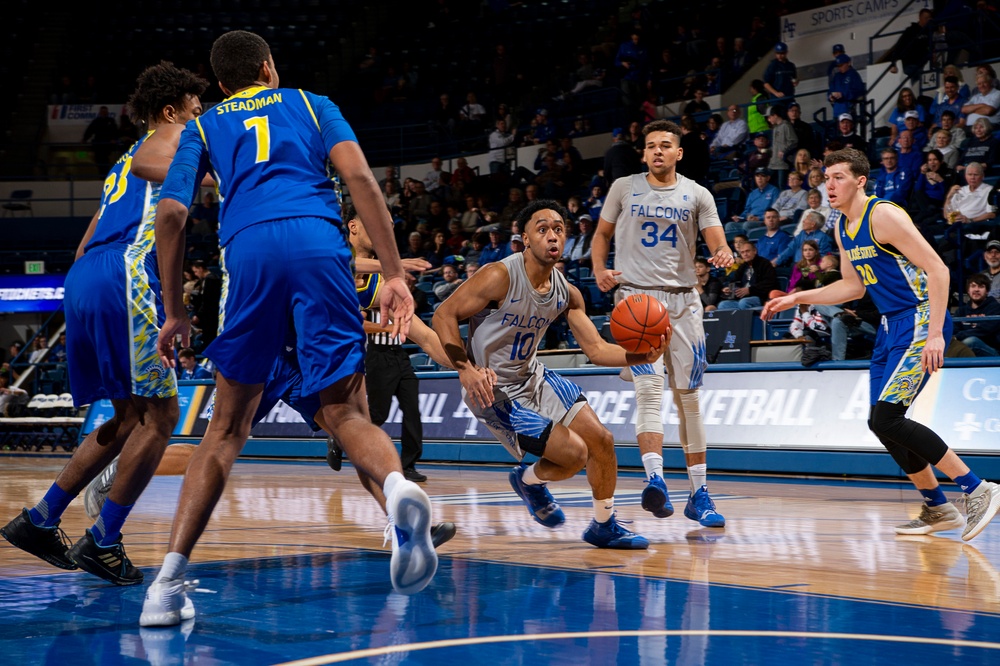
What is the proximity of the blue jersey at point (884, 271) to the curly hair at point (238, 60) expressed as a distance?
3683mm

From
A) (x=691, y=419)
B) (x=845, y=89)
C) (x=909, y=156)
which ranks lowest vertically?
(x=691, y=419)

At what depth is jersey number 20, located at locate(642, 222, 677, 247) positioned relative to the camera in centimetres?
679

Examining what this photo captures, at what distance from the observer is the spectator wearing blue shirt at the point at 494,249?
51.3 ft

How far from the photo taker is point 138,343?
4.51 m

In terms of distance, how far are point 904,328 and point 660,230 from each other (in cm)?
155

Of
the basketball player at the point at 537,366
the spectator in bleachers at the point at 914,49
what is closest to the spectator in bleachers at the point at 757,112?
the spectator in bleachers at the point at 914,49

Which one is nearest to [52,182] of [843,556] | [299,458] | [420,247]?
[420,247]

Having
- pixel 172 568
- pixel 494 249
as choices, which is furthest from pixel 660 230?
pixel 494 249

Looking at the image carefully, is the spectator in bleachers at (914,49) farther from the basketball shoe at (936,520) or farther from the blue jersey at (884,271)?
the basketball shoe at (936,520)

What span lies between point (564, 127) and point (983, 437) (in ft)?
42.7

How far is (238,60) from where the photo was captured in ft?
12.9

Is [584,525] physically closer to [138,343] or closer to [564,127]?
[138,343]

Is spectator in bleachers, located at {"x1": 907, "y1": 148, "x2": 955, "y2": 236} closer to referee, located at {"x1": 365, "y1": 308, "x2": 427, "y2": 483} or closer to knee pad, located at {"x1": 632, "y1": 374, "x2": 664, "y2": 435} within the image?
referee, located at {"x1": 365, "y1": 308, "x2": 427, "y2": 483}

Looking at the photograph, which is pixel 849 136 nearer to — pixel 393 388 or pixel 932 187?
pixel 932 187
